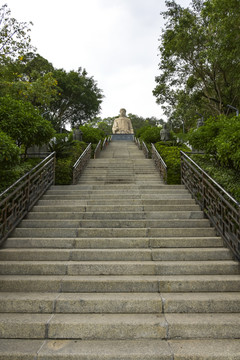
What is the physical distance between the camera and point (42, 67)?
90.0ft

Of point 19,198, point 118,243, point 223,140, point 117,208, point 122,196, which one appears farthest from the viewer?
point 122,196

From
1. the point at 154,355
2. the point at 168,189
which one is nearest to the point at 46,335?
the point at 154,355

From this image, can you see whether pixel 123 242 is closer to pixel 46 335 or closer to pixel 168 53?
pixel 46 335

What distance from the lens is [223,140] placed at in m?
6.27

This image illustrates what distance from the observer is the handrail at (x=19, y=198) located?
4728mm

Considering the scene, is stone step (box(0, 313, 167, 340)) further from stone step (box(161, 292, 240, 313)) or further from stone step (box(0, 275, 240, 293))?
stone step (box(0, 275, 240, 293))

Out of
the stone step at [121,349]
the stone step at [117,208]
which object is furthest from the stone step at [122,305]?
the stone step at [117,208]

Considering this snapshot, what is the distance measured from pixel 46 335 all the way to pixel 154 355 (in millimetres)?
1384

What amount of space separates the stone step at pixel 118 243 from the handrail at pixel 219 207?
35cm

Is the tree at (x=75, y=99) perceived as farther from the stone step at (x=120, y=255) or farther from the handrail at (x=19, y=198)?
the stone step at (x=120, y=255)

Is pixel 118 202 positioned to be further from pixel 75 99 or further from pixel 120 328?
pixel 75 99

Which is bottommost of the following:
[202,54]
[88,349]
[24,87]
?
[88,349]

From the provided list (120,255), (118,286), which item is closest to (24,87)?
(120,255)

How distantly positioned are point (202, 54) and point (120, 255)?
15.0m
